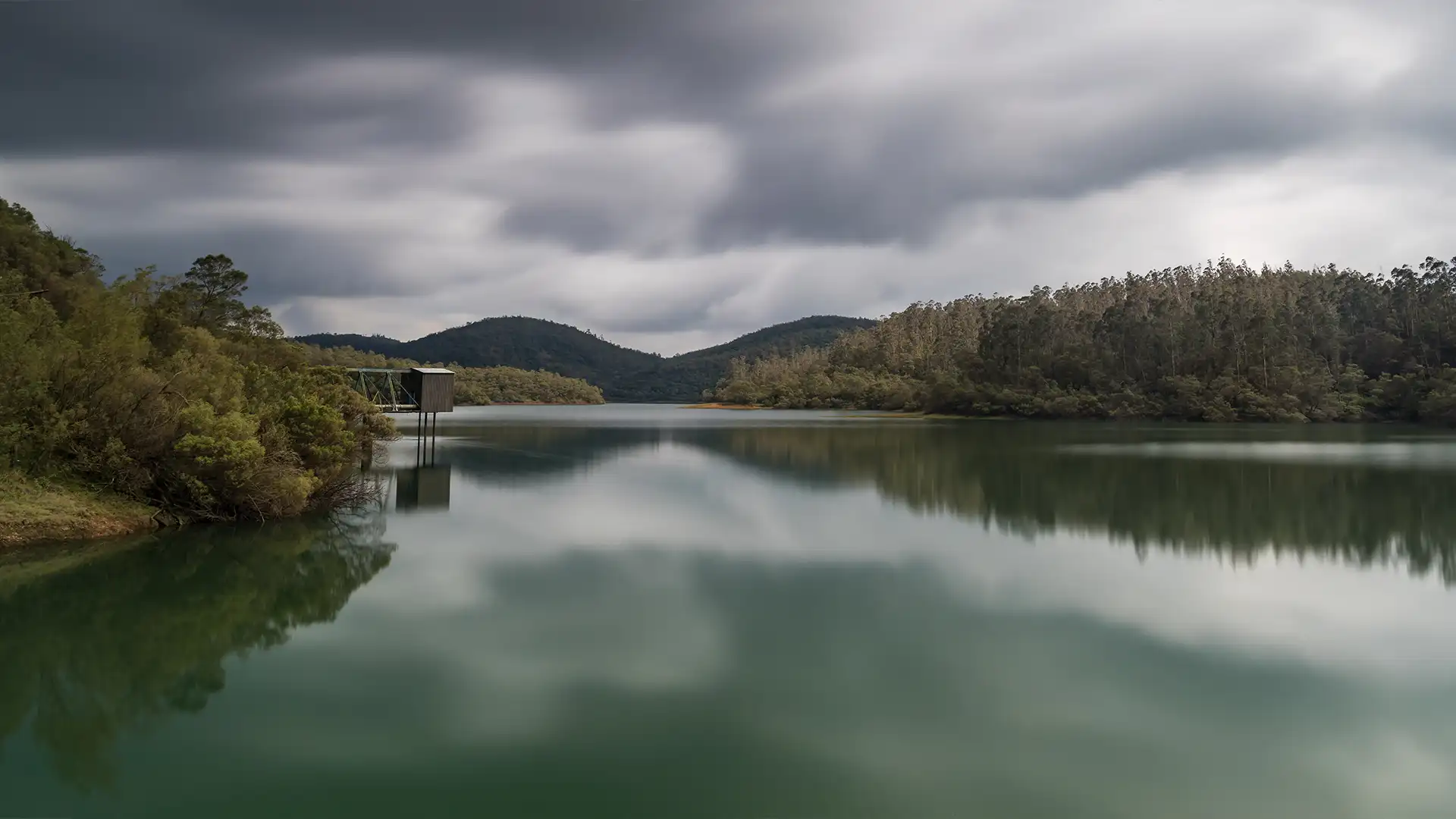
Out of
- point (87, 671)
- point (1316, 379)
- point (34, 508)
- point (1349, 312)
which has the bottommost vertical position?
point (87, 671)

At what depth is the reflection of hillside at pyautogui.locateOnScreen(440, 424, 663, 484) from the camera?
3250cm

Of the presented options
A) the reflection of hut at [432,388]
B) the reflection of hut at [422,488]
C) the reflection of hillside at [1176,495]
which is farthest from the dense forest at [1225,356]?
the reflection of hut at [422,488]

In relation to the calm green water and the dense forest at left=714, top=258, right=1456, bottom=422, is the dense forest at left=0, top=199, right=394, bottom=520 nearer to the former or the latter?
the calm green water

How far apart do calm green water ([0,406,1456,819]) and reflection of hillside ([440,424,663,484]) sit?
11.6 metres

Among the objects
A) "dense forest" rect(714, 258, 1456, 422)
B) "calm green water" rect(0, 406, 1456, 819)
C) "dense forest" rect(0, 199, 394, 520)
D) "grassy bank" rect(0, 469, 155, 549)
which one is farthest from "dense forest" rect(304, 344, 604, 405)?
"calm green water" rect(0, 406, 1456, 819)

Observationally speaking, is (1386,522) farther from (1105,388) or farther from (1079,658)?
(1105,388)

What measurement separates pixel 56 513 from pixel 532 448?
94.0 feet

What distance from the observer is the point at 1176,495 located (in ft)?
78.6

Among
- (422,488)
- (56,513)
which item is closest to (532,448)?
(422,488)

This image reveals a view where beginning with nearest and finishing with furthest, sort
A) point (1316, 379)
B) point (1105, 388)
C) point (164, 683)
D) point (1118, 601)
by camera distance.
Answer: point (164, 683) < point (1118, 601) < point (1316, 379) < point (1105, 388)

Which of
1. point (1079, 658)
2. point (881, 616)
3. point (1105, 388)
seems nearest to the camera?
point (1079, 658)

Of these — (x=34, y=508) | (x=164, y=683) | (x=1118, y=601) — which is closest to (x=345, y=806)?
(x=164, y=683)

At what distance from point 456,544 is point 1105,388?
2968 inches

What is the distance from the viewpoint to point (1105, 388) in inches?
3172
